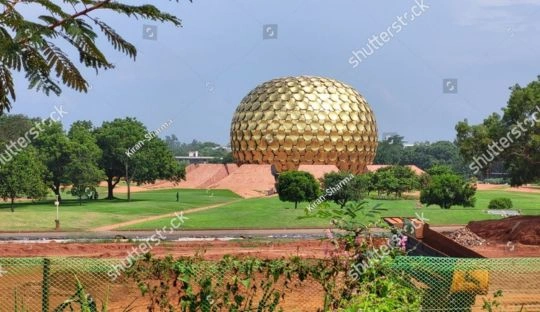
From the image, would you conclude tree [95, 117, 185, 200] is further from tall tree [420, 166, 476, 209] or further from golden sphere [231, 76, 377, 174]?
tall tree [420, 166, 476, 209]

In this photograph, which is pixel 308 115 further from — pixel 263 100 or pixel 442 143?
pixel 442 143

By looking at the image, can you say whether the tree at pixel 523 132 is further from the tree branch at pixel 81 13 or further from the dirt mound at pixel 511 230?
the tree branch at pixel 81 13

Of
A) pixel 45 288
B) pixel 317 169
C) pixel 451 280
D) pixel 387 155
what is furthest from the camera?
pixel 387 155

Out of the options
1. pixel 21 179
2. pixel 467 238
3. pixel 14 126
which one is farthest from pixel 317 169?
pixel 14 126

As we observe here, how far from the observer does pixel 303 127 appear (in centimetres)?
6266

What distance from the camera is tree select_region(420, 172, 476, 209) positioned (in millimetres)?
39469

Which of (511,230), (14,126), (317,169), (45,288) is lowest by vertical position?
(511,230)

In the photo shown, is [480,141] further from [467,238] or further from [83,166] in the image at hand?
[83,166]

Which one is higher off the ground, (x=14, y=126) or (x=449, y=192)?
(x=14, y=126)

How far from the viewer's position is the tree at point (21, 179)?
3591 centimetres

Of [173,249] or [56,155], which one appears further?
[56,155]

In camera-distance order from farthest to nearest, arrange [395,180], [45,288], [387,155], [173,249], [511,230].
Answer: [387,155], [395,180], [511,230], [173,249], [45,288]

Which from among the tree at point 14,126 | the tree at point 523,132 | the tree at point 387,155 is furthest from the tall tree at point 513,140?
the tree at point 387,155

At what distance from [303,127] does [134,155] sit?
22.4m
